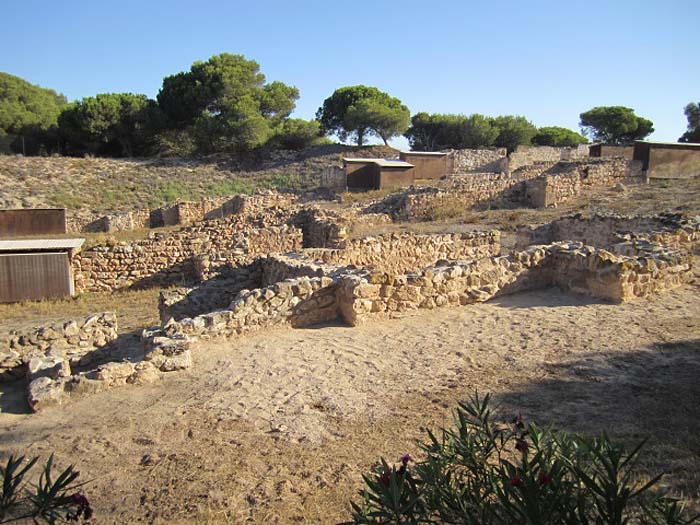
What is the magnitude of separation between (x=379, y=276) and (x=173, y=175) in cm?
3138

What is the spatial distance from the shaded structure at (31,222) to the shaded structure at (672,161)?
25.8m

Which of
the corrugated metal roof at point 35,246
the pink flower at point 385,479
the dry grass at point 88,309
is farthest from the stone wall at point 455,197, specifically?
the pink flower at point 385,479

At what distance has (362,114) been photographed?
147 ft

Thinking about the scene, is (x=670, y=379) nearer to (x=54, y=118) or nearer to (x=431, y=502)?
(x=431, y=502)

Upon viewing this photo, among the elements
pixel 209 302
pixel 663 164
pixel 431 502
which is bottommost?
pixel 209 302

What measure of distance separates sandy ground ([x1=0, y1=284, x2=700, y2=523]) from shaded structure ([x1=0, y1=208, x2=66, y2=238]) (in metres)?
18.8

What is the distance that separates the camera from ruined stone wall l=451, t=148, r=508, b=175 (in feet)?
109

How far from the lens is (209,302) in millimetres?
10375

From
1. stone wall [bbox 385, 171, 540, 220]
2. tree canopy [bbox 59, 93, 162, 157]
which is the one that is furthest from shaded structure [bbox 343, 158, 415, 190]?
tree canopy [bbox 59, 93, 162, 157]

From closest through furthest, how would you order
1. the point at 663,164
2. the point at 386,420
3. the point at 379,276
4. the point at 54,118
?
the point at 386,420 < the point at 379,276 < the point at 663,164 < the point at 54,118

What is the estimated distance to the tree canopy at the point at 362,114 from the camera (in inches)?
1758

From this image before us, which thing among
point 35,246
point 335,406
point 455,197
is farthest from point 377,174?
point 335,406

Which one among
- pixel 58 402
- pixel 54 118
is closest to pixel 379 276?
pixel 58 402

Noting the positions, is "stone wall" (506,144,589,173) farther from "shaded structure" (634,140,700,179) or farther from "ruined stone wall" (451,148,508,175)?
"shaded structure" (634,140,700,179)
